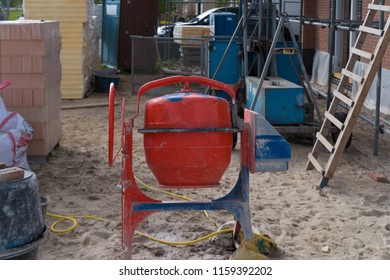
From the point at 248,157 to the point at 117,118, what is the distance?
697 cm

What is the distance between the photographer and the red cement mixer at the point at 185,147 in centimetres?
486

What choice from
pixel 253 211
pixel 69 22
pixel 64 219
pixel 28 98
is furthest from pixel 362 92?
pixel 69 22

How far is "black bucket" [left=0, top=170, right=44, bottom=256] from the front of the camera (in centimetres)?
460

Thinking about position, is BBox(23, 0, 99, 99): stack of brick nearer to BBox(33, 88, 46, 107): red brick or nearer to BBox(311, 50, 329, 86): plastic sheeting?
BBox(33, 88, 46, 107): red brick

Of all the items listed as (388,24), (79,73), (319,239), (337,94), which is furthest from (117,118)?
(319,239)

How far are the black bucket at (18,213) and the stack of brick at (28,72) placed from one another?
3550 millimetres

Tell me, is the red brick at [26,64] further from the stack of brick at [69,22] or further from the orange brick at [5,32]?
the stack of brick at [69,22]

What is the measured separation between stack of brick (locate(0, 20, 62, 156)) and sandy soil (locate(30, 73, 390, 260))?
1.92 ft

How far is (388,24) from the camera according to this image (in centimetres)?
734

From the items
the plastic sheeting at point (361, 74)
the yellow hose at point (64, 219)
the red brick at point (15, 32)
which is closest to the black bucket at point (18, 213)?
the yellow hose at point (64, 219)

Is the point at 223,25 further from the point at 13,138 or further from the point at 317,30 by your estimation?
the point at 13,138

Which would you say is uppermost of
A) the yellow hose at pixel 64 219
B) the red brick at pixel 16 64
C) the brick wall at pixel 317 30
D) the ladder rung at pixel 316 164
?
Answer: the brick wall at pixel 317 30

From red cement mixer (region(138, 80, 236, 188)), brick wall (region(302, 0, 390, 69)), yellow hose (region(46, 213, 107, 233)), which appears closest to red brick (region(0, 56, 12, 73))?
yellow hose (region(46, 213, 107, 233))
